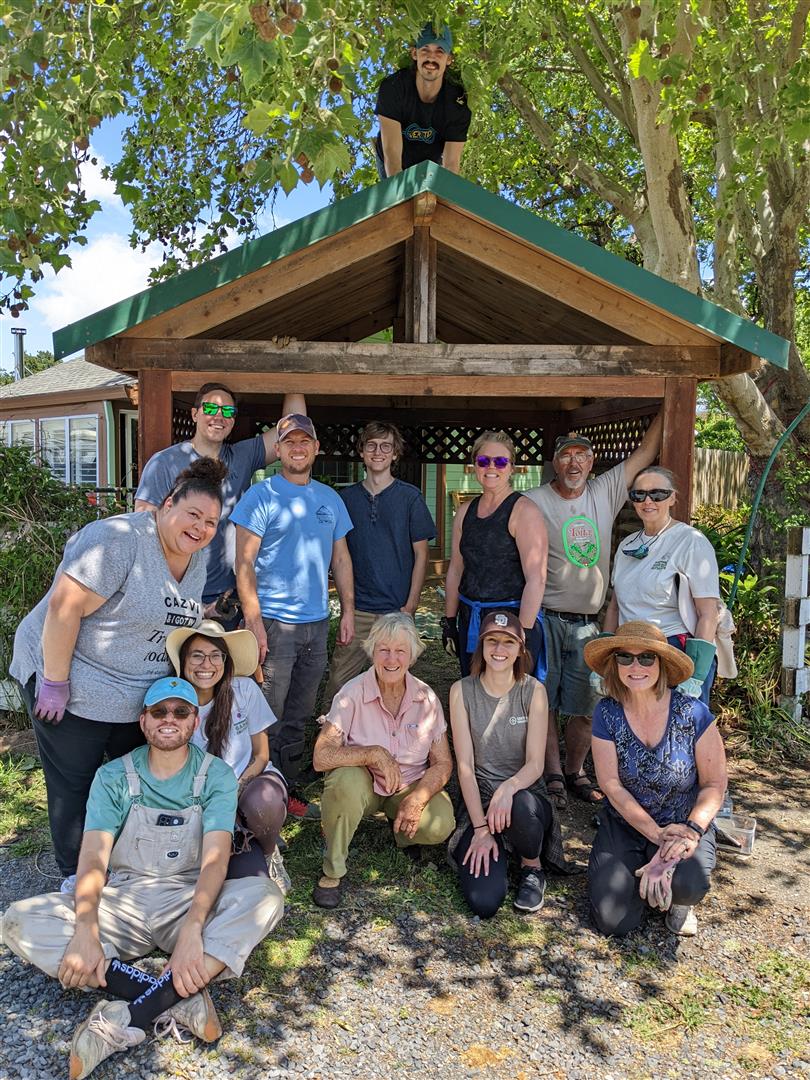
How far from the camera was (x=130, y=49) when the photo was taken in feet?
19.2

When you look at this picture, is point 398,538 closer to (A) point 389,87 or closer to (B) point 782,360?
(B) point 782,360

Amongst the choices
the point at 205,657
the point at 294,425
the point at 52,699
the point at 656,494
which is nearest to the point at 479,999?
the point at 205,657

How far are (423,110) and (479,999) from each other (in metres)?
5.02

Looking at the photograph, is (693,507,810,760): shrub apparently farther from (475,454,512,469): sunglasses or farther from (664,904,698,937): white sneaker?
(475,454,512,469): sunglasses

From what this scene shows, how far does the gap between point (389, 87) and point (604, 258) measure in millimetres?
2162

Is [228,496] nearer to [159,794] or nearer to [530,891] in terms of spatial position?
[159,794]

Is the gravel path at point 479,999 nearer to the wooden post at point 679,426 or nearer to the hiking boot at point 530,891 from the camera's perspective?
the hiking boot at point 530,891

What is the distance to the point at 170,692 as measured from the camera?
9.35 feet

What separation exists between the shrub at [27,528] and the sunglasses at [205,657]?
282 centimetres

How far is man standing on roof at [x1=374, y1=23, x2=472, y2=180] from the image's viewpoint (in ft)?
17.1

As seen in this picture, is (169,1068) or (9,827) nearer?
(169,1068)

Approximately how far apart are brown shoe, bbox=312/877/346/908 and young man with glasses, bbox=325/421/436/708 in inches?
48.6

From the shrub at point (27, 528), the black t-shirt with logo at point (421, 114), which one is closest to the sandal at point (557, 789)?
the shrub at point (27, 528)

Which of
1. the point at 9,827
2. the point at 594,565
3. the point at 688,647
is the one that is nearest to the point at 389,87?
the point at 594,565
